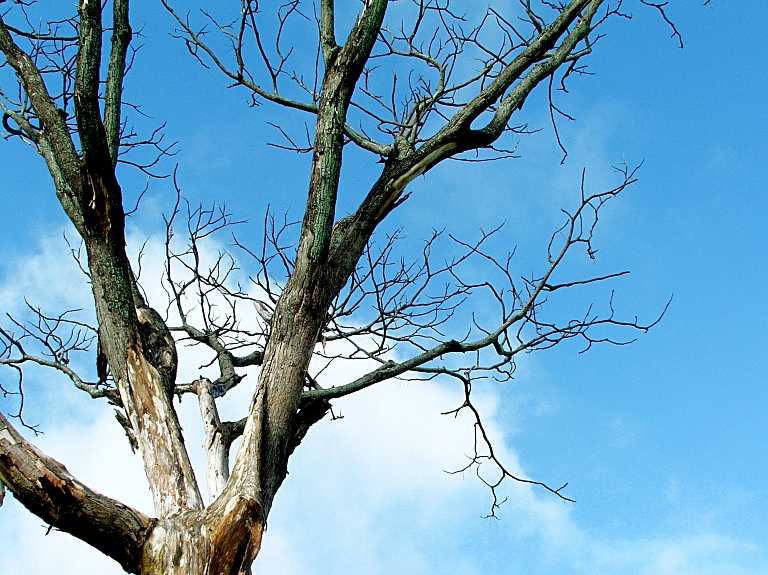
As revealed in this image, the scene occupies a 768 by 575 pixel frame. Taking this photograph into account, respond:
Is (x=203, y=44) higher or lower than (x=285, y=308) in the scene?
higher

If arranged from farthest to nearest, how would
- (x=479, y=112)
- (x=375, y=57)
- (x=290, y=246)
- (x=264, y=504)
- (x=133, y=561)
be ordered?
(x=375, y=57)
(x=290, y=246)
(x=479, y=112)
(x=264, y=504)
(x=133, y=561)

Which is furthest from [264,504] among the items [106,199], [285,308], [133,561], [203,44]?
[203,44]

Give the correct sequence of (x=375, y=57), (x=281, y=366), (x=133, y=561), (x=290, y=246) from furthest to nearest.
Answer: (x=375, y=57), (x=290, y=246), (x=281, y=366), (x=133, y=561)

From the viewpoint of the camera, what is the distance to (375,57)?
16.5 feet

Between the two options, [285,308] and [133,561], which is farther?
[285,308]

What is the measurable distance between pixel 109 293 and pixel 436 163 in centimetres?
172

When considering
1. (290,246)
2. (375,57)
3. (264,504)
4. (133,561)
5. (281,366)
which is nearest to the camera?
(133,561)

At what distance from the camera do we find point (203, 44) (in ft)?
15.4

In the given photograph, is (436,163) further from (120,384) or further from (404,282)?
(120,384)

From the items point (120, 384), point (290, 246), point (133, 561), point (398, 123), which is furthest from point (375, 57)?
point (133, 561)

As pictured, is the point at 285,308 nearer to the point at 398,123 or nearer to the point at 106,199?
the point at 106,199

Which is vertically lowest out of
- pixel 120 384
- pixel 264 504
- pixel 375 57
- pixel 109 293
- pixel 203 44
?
pixel 264 504

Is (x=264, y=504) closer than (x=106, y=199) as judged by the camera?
Yes

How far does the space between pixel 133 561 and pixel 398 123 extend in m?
3.18
